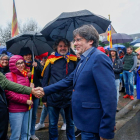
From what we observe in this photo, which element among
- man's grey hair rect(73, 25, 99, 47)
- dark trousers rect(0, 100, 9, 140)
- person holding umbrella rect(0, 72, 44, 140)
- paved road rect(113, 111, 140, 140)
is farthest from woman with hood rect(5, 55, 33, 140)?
paved road rect(113, 111, 140, 140)

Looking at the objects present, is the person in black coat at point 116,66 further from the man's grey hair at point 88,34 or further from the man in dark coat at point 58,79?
the man's grey hair at point 88,34

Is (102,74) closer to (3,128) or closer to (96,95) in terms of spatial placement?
(96,95)

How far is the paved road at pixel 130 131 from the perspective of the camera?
3525 millimetres

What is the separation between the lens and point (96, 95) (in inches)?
66.9

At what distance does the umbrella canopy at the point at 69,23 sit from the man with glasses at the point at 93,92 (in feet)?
2.96

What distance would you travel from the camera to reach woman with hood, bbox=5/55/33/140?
2.49m

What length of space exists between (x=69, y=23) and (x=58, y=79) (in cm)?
115

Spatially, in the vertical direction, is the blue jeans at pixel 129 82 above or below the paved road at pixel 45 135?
above

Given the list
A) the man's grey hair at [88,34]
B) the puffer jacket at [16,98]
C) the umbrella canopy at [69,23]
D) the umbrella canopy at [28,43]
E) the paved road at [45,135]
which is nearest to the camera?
the man's grey hair at [88,34]

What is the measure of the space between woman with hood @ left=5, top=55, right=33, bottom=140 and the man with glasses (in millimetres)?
1077

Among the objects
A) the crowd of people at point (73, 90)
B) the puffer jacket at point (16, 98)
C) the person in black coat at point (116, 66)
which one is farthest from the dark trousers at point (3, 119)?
the person in black coat at point (116, 66)

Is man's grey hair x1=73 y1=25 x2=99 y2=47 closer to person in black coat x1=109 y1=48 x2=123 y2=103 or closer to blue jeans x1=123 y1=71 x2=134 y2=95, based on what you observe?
person in black coat x1=109 y1=48 x2=123 y2=103

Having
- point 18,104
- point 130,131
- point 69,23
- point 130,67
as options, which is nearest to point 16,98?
point 18,104

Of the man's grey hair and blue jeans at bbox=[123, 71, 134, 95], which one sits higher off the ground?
the man's grey hair
